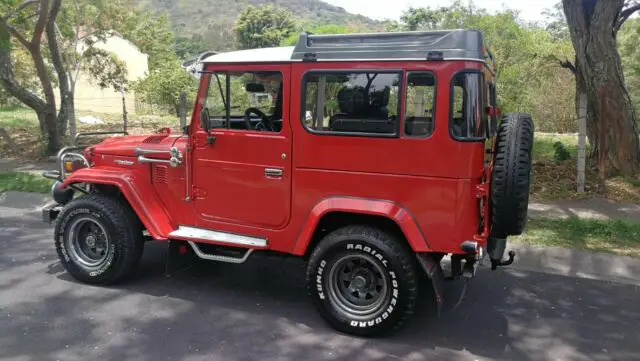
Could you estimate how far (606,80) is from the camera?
28.0 ft

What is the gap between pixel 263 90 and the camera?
14.6 feet

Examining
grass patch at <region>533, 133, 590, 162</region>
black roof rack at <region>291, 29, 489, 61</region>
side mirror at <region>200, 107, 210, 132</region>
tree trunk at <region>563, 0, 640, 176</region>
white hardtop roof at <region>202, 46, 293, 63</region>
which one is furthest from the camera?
grass patch at <region>533, 133, 590, 162</region>

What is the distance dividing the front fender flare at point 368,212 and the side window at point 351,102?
534mm

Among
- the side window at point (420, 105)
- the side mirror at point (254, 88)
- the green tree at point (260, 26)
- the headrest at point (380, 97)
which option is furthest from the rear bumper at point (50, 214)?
the green tree at point (260, 26)

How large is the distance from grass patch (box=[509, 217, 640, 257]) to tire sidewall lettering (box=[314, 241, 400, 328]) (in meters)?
Answer: 3.06

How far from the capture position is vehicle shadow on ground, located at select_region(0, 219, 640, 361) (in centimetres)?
382

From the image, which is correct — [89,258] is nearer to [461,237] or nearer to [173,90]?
[461,237]

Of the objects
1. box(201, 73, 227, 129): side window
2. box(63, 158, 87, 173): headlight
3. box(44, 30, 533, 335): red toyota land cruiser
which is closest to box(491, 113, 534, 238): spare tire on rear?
box(44, 30, 533, 335): red toyota land cruiser

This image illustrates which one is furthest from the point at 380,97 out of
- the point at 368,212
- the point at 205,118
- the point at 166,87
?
the point at 166,87

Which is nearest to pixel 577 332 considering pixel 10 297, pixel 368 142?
pixel 368 142

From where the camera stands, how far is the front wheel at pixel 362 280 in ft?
12.9

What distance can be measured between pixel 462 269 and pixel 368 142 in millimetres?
1252

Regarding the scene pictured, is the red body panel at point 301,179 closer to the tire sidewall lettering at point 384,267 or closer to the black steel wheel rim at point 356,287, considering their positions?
the tire sidewall lettering at point 384,267

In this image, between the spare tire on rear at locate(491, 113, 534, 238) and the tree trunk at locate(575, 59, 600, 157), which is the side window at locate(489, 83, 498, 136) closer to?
the spare tire on rear at locate(491, 113, 534, 238)
